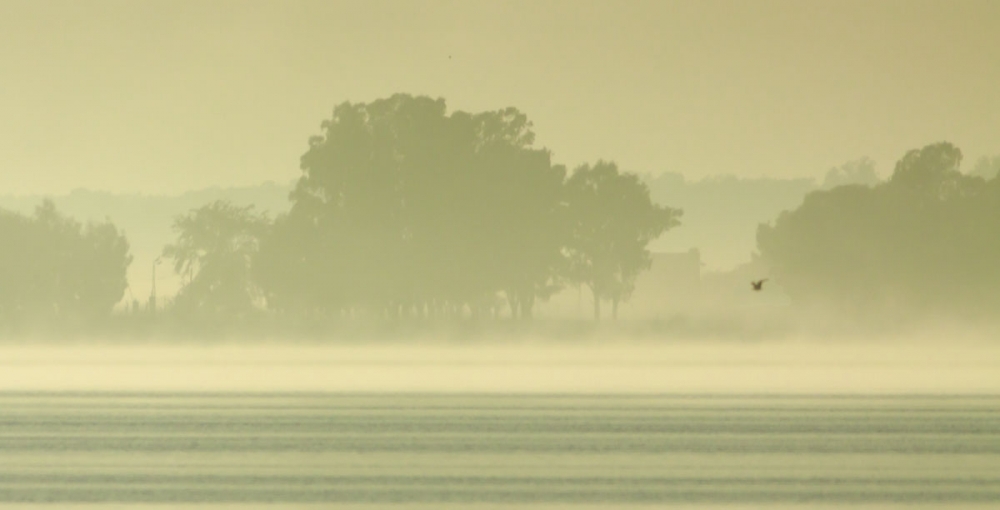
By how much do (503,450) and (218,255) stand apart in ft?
18.4

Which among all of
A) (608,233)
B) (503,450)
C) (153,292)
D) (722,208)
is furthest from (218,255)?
(503,450)

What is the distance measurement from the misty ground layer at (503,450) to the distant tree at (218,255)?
1.13 meters

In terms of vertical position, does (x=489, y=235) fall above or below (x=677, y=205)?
below

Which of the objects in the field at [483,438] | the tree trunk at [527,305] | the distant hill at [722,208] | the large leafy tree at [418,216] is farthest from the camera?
the large leafy tree at [418,216]

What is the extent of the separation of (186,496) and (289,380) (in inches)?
273

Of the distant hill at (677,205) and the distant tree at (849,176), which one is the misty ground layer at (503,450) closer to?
the distant hill at (677,205)

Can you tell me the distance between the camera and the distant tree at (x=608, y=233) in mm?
13953

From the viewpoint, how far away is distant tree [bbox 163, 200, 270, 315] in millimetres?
14289

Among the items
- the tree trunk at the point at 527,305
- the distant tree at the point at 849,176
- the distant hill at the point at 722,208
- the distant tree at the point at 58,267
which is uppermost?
the distant tree at the point at 849,176

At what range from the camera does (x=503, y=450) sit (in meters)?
9.56

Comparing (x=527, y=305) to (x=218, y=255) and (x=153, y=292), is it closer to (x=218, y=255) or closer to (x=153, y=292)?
(x=218, y=255)

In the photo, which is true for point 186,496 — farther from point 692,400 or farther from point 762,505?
point 692,400

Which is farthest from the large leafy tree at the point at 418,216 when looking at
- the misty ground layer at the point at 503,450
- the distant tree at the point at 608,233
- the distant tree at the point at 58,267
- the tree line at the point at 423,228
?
the distant tree at the point at 58,267

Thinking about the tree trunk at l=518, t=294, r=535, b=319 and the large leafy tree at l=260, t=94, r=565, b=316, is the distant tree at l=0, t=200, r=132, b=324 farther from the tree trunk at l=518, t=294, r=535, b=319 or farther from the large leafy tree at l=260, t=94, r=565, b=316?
the tree trunk at l=518, t=294, r=535, b=319
